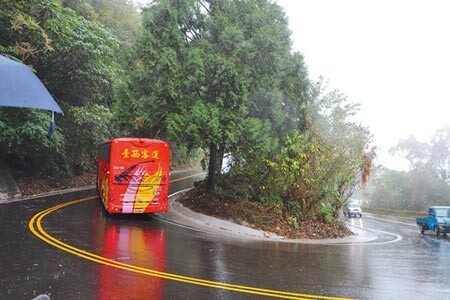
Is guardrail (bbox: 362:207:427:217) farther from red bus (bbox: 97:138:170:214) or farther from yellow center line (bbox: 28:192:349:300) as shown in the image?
yellow center line (bbox: 28:192:349:300)

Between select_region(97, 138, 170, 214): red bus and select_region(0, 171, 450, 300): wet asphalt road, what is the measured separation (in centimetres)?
86

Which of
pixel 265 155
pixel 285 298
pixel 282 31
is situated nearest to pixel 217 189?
pixel 265 155

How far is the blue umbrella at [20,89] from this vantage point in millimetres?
4004

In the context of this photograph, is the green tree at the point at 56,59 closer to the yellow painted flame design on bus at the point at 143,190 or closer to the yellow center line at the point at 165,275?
the yellow painted flame design on bus at the point at 143,190

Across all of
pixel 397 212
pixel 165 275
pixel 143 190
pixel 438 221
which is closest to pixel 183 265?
pixel 165 275

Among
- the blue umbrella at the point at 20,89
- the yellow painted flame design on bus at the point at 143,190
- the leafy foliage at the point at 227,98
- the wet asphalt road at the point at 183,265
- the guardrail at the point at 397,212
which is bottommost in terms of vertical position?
the guardrail at the point at 397,212

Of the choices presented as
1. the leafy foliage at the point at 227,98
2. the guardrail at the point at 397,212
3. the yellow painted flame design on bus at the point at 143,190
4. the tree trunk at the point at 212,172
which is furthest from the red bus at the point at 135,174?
the guardrail at the point at 397,212

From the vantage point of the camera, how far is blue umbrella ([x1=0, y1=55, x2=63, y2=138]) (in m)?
4.00

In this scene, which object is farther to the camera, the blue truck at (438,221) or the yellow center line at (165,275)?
the blue truck at (438,221)

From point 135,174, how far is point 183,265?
293 inches

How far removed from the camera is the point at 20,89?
4113 mm

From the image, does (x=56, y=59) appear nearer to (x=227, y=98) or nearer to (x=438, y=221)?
(x=227, y=98)

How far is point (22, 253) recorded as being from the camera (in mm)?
9945

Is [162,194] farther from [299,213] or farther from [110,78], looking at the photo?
[110,78]
